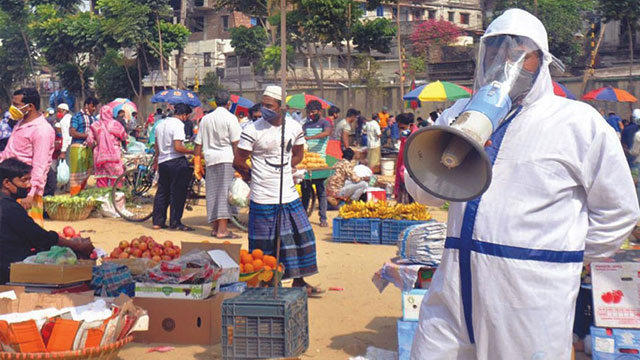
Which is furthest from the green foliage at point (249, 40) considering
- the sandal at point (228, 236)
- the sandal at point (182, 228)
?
the sandal at point (228, 236)

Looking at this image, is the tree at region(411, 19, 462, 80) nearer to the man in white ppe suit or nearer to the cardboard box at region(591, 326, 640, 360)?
the cardboard box at region(591, 326, 640, 360)

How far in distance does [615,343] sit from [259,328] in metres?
2.26

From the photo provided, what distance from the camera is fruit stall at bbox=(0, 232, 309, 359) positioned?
4586mm

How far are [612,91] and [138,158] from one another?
14.5 m

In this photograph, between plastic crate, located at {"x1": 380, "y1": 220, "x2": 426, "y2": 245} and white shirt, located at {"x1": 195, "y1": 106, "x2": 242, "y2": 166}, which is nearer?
white shirt, located at {"x1": 195, "y1": 106, "x2": 242, "y2": 166}

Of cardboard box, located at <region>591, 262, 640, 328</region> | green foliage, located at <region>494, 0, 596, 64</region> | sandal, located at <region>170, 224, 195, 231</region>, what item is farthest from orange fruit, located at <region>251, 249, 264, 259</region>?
green foliage, located at <region>494, 0, 596, 64</region>

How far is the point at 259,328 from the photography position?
5047 millimetres

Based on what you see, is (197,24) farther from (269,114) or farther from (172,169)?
(269,114)

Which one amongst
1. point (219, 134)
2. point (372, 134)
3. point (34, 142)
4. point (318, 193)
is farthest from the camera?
point (372, 134)

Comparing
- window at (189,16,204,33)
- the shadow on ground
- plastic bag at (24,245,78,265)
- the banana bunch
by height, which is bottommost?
the shadow on ground

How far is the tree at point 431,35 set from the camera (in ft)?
159

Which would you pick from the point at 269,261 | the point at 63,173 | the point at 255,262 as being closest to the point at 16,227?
the point at 255,262

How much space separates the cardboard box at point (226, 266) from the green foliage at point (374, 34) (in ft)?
77.4

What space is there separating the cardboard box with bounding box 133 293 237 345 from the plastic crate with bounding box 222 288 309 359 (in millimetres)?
707
